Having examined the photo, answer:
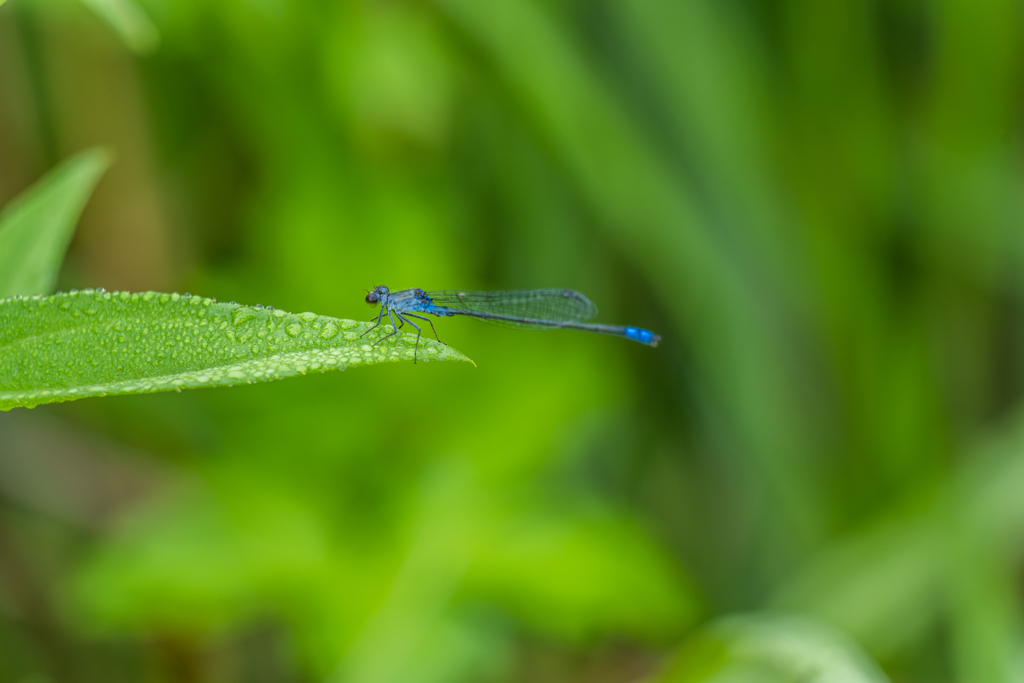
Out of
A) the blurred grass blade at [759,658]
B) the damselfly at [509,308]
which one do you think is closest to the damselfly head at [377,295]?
the damselfly at [509,308]

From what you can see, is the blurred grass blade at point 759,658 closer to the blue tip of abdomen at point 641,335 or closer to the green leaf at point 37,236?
the blue tip of abdomen at point 641,335

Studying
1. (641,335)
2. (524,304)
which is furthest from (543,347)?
(641,335)

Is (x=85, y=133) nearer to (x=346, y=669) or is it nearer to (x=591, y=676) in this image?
(x=346, y=669)

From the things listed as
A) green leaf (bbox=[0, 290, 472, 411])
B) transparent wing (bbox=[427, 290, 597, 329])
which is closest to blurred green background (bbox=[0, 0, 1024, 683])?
transparent wing (bbox=[427, 290, 597, 329])

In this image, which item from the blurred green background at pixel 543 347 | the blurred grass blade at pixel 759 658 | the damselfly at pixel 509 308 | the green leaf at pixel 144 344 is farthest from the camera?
the blurred green background at pixel 543 347

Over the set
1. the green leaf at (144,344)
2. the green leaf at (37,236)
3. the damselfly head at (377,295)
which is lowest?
the green leaf at (144,344)

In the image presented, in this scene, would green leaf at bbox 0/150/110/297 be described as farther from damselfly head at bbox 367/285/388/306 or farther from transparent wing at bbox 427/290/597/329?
transparent wing at bbox 427/290/597/329
